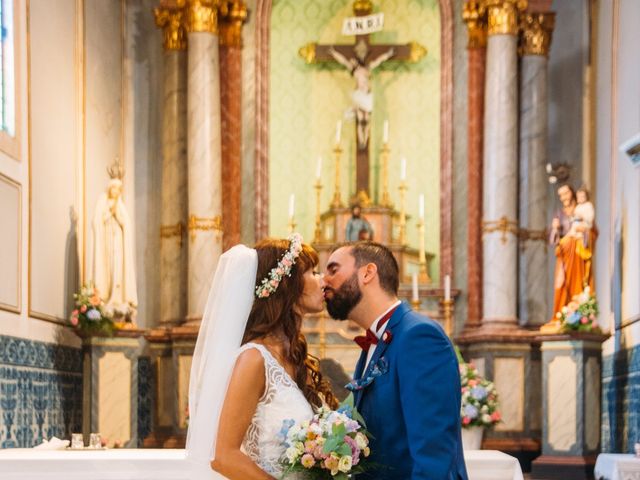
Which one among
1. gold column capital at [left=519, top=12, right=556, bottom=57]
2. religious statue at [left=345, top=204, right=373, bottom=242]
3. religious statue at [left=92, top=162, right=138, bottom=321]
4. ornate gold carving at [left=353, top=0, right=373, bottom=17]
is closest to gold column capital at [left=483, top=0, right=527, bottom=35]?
gold column capital at [left=519, top=12, right=556, bottom=57]

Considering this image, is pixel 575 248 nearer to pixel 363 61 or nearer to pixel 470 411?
pixel 470 411

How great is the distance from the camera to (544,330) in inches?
437

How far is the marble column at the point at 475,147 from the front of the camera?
40.4 feet

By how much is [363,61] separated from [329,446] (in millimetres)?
9581

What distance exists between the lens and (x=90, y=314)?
10.1 meters

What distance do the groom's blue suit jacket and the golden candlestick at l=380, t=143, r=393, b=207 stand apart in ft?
29.4

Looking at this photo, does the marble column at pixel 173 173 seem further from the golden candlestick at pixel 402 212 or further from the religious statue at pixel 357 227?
the golden candlestick at pixel 402 212

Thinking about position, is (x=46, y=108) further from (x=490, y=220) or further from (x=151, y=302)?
(x=490, y=220)

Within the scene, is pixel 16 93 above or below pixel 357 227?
above

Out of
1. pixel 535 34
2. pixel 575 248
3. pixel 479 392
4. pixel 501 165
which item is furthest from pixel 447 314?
pixel 535 34

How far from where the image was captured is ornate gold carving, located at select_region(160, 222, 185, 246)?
1238cm

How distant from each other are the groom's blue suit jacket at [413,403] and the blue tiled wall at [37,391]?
5.57 meters

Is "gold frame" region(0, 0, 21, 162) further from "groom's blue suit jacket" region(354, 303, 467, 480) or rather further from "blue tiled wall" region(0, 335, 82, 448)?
"groom's blue suit jacket" region(354, 303, 467, 480)

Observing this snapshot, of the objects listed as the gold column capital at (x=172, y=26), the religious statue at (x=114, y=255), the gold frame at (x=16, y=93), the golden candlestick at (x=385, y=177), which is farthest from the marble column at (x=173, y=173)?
the gold frame at (x=16, y=93)
